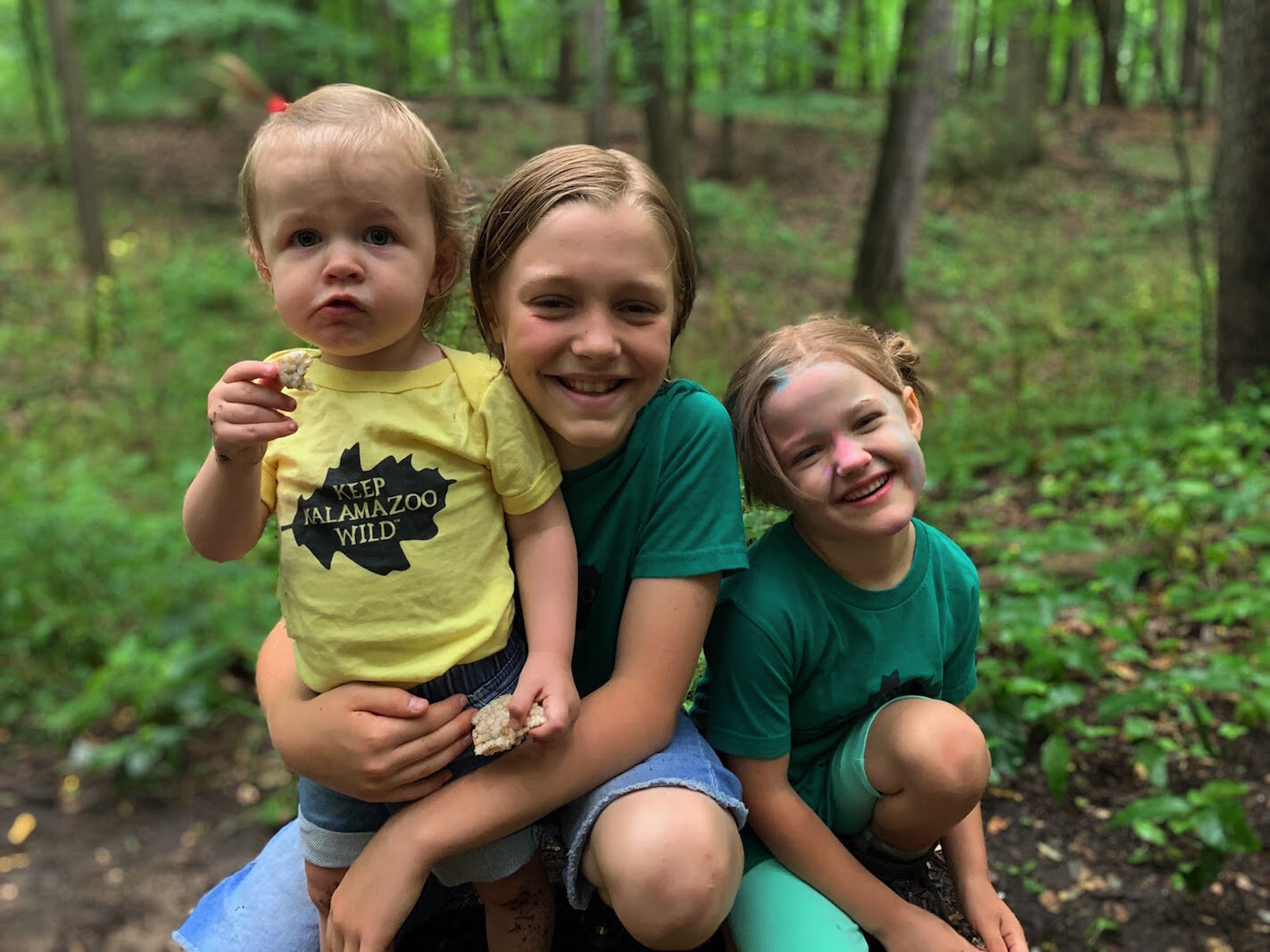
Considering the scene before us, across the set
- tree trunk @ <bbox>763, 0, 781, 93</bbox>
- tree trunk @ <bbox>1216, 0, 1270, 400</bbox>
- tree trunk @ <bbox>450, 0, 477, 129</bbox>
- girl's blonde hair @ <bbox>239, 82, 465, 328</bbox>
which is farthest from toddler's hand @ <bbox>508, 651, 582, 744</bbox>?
tree trunk @ <bbox>450, 0, 477, 129</bbox>

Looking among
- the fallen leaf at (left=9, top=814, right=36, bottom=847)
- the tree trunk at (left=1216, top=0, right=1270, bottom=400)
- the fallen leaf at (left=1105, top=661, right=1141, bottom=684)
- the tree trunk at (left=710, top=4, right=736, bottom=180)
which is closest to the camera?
the fallen leaf at (left=1105, top=661, right=1141, bottom=684)

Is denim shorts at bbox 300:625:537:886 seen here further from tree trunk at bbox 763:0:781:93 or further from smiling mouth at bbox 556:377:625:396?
tree trunk at bbox 763:0:781:93

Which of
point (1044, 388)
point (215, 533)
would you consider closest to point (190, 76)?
point (1044, 388)

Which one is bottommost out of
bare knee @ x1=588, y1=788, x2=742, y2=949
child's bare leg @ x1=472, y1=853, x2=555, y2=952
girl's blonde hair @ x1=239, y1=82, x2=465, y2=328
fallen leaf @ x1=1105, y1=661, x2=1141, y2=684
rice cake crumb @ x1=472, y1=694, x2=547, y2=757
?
fallen leaf @ x1=1105, y1=661, x2=1141, y2=684

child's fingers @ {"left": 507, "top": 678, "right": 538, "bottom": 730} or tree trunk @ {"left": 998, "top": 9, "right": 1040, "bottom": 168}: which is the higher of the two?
tree trunk @ {"left": 998, "top": 9, "right": 1040, "bottom": 168}

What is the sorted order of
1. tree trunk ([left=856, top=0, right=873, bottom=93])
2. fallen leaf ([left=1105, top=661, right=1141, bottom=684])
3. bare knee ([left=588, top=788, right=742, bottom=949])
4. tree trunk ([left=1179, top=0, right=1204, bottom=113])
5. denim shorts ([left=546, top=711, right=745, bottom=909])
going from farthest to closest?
1. tree trunk ([left=1179, top=0, right=1204, bottom=113])
2. tree trunk ([left=856, top=0, right=873, bottom=93])
3. fallen leaf ([left=1105, top=661, right=1141, bottom=684])
4. denim shorts ([left=546, top=711, right=745, bottom=909])
5. bare knee ([left=588, top=788, right=742, bottom=949])

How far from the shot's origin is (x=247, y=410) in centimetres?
129

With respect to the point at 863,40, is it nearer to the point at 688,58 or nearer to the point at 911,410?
the point at 688,58

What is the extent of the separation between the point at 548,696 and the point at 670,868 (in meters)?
0.27

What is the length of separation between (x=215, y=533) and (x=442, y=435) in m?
0.36

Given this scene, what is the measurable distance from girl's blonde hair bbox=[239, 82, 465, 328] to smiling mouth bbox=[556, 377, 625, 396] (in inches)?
11.4

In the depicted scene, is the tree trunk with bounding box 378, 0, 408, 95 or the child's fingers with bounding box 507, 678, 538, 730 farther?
the tree trunk with bounding box 378, 0, 408, 95

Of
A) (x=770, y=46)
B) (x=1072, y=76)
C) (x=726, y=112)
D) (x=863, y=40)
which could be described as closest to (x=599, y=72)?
(x=770, y=46)

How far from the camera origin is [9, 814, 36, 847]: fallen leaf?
3.51 meters
